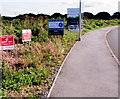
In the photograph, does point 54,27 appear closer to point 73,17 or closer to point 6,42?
point 73,17

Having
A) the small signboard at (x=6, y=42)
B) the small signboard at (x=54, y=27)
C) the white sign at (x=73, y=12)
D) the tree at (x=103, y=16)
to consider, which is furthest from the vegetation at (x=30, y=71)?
the tree at (x=103, y=16)

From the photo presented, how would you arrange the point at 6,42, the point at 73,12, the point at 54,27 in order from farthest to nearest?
the point at 73,12, the point at 54,27, the point at 6,42

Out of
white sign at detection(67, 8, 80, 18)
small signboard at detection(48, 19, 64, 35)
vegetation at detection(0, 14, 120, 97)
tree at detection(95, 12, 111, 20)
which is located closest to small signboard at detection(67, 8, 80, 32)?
white sign at detection(67, 8, 80, 18)

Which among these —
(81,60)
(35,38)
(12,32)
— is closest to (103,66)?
(81,60)

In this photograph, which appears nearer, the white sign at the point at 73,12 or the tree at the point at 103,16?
the white sign at the point at 73,12

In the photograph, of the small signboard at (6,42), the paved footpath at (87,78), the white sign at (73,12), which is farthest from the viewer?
the white sign at (73,12)

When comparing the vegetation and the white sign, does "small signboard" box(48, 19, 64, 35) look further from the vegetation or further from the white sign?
the vegetation

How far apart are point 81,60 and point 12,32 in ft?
21.7

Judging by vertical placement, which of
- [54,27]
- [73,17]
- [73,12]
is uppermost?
[73,12]

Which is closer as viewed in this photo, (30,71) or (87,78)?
(87,78)

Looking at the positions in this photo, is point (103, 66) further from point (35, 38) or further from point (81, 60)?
point (35, 38)

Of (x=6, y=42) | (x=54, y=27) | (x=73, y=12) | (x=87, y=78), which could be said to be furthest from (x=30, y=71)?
(x=73, y=12)

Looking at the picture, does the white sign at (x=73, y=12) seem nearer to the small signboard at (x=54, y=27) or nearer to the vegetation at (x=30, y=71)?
the small signboard at (x=54, y=27)

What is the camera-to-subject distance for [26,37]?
11875mm
